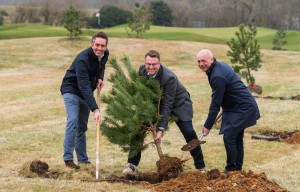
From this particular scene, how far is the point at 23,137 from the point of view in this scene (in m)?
11.2

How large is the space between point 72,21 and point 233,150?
32.2 m

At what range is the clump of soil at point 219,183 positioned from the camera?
6.38m

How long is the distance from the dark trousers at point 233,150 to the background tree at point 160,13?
2643 inches

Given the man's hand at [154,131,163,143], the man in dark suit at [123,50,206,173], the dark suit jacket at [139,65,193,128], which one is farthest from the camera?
the man's hand at [154,131,163,143]

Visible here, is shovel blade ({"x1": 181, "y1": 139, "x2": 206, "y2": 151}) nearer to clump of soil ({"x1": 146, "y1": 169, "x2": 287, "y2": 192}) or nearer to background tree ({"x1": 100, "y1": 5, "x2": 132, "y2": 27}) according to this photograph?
clump of soil ({"x1": 146, "y1": 169, "x2": 287, "y2": 192})

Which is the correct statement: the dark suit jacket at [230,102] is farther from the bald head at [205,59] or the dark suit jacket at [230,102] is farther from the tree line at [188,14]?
the tree line at [188,14]

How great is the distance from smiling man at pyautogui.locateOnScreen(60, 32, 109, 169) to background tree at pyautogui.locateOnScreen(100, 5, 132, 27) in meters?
65.8

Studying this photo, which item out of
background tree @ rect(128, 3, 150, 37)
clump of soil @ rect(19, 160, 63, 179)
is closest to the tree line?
background tree @ rect(128, 3, 150, 37)

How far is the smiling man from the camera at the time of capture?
7.36 meters

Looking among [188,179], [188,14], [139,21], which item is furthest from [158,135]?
[188,14]

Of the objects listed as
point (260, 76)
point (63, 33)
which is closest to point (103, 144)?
point (260, 76)

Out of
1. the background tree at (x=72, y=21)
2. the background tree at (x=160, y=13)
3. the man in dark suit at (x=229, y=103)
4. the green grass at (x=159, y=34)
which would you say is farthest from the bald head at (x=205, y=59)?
the background tree at (x=160, y=13)

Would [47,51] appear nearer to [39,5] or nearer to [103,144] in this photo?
[103,144]

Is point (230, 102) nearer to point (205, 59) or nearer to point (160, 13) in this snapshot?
point (205, 59)
